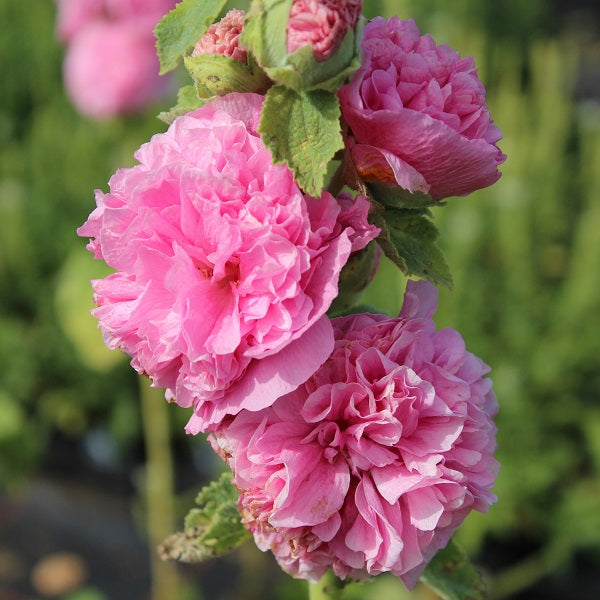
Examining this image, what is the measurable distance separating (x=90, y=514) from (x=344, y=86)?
2097mm

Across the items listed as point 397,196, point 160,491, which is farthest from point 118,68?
point 397,196

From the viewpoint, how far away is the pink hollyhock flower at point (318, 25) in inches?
19.2

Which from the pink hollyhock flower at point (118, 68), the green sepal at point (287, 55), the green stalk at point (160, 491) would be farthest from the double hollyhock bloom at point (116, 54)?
the green sepal at point (287, 55)

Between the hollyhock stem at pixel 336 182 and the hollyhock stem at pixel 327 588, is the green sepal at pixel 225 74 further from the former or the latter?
the hollyhock stem at pixel 327 588

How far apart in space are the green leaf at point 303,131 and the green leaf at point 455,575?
37 centimetres

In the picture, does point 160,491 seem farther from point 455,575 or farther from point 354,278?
point 354,278

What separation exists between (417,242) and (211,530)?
0.92 feet

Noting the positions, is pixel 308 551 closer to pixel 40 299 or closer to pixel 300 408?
pixel 300 408

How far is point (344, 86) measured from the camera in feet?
1.74

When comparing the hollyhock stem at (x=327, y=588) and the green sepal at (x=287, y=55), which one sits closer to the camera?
the green sepal at (x=287, y=55)

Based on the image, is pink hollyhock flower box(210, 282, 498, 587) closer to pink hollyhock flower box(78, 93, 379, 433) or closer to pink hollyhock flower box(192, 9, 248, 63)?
pink hollyhock flower box(78, 93, 379, 433)

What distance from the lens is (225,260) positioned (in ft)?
1.70

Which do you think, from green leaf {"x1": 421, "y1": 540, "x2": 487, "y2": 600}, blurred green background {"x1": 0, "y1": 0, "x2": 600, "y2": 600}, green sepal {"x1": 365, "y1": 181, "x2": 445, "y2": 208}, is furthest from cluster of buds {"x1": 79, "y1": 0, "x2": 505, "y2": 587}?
blurred green background {"x1": 0, "y1": 0, "x2": 600, "y2": 600}

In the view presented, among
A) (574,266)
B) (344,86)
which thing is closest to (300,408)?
(344,86)
